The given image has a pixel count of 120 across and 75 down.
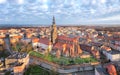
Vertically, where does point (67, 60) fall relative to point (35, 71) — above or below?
above

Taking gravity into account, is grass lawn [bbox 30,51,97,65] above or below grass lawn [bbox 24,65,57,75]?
above

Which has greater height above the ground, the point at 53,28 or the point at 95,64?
the point at 53,28

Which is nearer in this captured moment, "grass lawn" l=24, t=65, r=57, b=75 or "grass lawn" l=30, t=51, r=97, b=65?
"grass lawn" l=24, t=65, r=57, b=75

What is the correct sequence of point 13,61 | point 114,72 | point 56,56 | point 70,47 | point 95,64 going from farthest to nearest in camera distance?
point 70,47, point 56,56, point 95,64, point 13,61, point 114,72

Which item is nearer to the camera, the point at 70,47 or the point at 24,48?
the point at 70,47

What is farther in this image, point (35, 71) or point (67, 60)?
point (67, 60)

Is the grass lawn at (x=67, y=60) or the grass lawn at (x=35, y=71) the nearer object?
the grass lawn at (x=35, y=71)

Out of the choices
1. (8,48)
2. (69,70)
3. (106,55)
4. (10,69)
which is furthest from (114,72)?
(8,48)

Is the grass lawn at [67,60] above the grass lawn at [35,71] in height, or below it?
above

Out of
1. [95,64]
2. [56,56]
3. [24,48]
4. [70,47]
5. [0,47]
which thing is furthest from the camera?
[0,47]

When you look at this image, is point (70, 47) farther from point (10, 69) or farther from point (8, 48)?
point (8, 48)

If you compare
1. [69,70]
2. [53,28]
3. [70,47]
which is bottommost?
[69,70]
